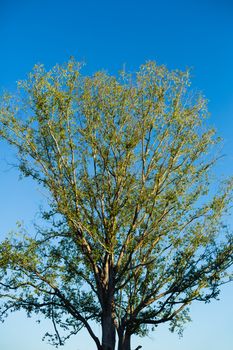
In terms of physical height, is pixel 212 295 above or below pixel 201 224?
below

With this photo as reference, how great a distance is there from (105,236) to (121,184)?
2675 millimetres

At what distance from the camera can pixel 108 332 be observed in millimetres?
17906

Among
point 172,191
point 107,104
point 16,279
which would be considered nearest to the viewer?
point 16,279

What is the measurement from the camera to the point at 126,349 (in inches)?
744

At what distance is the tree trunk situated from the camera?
17562 millimetres

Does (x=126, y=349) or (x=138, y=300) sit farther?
(x=138, y=300)

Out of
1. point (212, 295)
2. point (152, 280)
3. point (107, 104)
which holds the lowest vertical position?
point (212, 295)

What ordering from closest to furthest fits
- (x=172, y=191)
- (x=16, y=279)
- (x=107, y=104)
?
(x=16, y=279) < (x=172, y=191) < (x=107, y=104)

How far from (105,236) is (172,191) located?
150 inches

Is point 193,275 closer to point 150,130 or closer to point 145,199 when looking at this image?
point 145,199

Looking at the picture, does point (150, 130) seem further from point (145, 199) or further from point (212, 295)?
point (212, 295)

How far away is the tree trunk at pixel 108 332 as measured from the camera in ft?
57.6

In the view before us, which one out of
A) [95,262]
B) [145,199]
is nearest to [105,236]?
[95,262]

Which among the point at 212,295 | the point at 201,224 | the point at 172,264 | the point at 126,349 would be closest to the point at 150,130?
the point at 201,224
